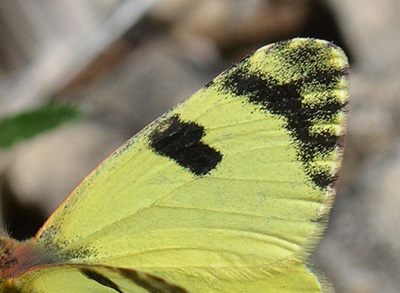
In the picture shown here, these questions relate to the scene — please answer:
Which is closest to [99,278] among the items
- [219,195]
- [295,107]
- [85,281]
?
[85,281]

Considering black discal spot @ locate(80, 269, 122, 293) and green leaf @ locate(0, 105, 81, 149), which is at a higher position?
green leaf @ locate(0, 105, 81, 149)

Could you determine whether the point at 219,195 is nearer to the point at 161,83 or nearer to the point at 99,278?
the point at 99,278

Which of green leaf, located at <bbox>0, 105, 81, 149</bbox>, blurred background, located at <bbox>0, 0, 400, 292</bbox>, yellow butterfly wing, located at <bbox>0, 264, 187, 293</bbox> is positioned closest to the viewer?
yellow butterfly wing, located at <bbox>0, 264, 187, 293</bbox>

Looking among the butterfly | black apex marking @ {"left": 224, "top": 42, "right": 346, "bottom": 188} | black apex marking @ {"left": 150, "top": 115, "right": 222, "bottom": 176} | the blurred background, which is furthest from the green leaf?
black apex marking @ {"left": 224, "top": 42, "right": 346, "bottom": 188}

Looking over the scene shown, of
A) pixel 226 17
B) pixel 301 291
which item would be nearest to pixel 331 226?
pixel 301 291

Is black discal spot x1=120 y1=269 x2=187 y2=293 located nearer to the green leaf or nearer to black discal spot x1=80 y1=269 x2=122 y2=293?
black discal spot x1=80 y1=269 x2=122 y2=293

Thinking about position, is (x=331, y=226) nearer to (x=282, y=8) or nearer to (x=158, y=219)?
(x=158, y=219)

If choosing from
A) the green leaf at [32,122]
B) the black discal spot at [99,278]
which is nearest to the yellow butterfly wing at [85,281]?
the black discal spot at [99,278]

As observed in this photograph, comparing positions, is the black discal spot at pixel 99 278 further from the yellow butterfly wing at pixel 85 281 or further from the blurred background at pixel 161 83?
the blurred background at pixel 161 83
